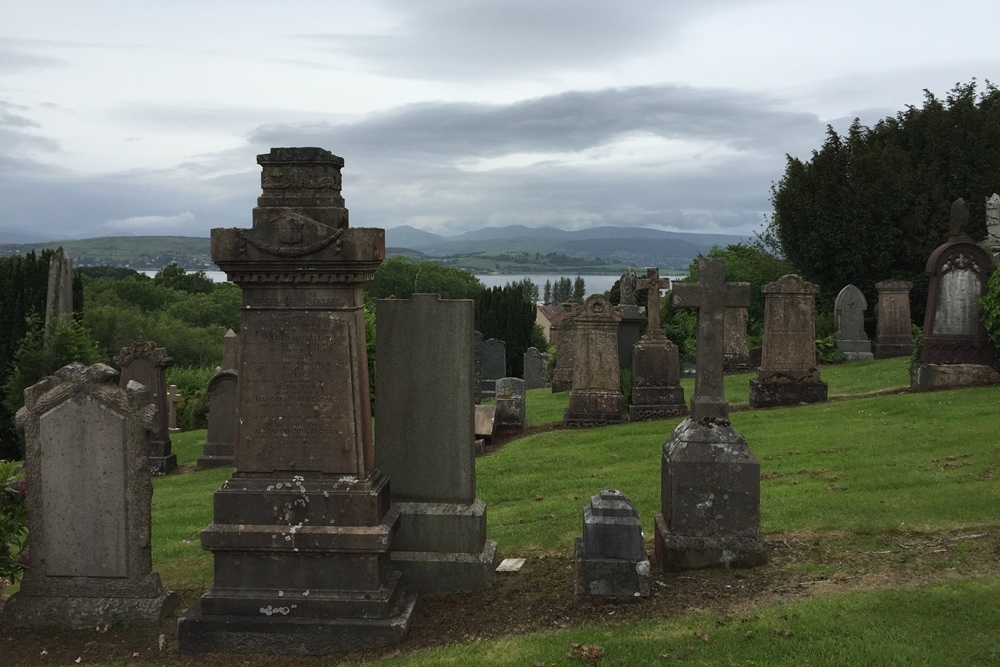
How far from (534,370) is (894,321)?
39.2 ft

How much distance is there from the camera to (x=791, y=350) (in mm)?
17141

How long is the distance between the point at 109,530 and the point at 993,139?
3118 cm

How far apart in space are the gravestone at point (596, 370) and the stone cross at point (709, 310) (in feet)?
31.4

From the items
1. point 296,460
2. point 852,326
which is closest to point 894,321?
point 852,326

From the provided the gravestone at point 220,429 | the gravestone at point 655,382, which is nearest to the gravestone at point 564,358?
the gravestone at point 655,382

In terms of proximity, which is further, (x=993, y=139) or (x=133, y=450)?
(x=993, y=139)

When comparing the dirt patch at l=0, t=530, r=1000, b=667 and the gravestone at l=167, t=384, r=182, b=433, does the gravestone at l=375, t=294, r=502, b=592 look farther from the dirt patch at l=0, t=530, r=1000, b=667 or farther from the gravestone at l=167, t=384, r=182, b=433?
the gravestone at l=167, t=384, r=182, b=433

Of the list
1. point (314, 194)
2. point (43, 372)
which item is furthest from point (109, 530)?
point (43, 372)

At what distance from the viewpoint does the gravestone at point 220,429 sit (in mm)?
16484

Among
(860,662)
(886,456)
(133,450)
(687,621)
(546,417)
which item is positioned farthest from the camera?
(546,417)

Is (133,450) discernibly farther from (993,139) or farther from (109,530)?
(993,139)

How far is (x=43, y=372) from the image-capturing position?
17.9 m

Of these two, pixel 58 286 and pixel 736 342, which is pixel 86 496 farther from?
pixel 736 342

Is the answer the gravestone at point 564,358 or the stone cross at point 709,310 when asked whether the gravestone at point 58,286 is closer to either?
the gravestone at point 564,358
